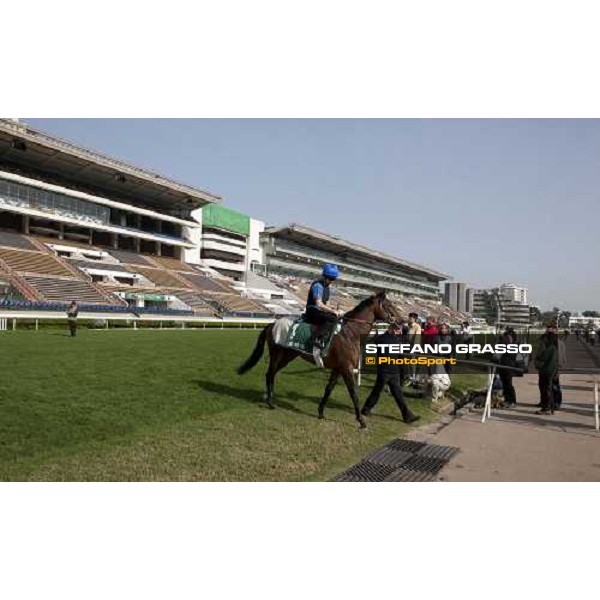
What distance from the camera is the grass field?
4.82 meters

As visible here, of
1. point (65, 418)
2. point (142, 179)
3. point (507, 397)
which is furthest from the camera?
point (142, 179)

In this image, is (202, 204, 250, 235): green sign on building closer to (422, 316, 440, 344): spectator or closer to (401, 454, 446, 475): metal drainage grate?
(422, 316, 440, 344): spectator

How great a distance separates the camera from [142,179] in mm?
55031

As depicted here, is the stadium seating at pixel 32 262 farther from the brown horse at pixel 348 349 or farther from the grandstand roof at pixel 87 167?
the brown horse at pixel 348 349

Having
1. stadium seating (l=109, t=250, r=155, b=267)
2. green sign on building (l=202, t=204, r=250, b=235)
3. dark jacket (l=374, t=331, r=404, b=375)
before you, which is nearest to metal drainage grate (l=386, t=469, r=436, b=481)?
dark jacket (l=374, t=331, r=404, b=375)

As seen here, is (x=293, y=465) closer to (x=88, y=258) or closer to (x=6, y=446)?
(x=6, y=446)

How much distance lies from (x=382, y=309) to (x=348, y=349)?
3.16ft

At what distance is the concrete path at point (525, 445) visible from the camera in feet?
17.4

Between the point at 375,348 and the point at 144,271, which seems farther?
the point at 144,271

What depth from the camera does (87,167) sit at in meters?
50.0

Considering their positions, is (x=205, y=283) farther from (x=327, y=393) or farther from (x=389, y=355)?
(x=327, y=393)

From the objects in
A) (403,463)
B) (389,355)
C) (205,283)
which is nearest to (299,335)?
(389,355)

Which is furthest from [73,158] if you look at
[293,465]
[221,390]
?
[293,465]

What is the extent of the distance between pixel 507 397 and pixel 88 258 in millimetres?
45837
